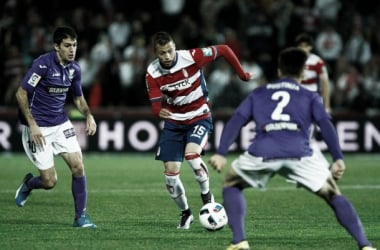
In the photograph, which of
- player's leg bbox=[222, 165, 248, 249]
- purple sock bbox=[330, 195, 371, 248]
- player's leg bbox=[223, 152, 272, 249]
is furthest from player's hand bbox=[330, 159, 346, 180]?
player's leg bbox=[222, 165, 248, 249]

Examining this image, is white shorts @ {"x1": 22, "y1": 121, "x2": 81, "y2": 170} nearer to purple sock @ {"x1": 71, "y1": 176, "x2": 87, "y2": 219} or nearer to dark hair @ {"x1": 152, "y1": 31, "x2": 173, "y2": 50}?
purple sock @ {"x1": 71, "y1": 176, "x2": 87, "y2": 219}

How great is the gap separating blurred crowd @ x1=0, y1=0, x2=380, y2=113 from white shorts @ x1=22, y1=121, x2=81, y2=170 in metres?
11.5

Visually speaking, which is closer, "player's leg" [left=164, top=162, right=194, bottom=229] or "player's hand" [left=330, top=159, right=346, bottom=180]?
"player's hand" [left=330, top=159, right=346, bottom=180]

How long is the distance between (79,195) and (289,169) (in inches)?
126

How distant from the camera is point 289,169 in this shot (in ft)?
26.9

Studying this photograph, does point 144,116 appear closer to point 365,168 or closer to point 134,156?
point 134,156

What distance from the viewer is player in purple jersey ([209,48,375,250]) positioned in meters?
8.12

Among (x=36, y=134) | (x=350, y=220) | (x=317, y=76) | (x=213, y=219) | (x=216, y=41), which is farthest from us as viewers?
(x=216, y=41)

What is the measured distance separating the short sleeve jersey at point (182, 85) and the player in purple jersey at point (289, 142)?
277cm

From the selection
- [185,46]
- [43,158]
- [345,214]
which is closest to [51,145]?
[43,158]

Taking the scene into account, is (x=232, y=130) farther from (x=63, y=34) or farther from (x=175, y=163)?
(x=63, y=34)

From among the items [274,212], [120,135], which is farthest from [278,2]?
[274,212]

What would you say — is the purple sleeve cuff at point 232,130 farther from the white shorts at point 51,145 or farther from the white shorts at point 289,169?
the white shorts at point 51,145

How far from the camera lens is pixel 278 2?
23.5 meters
